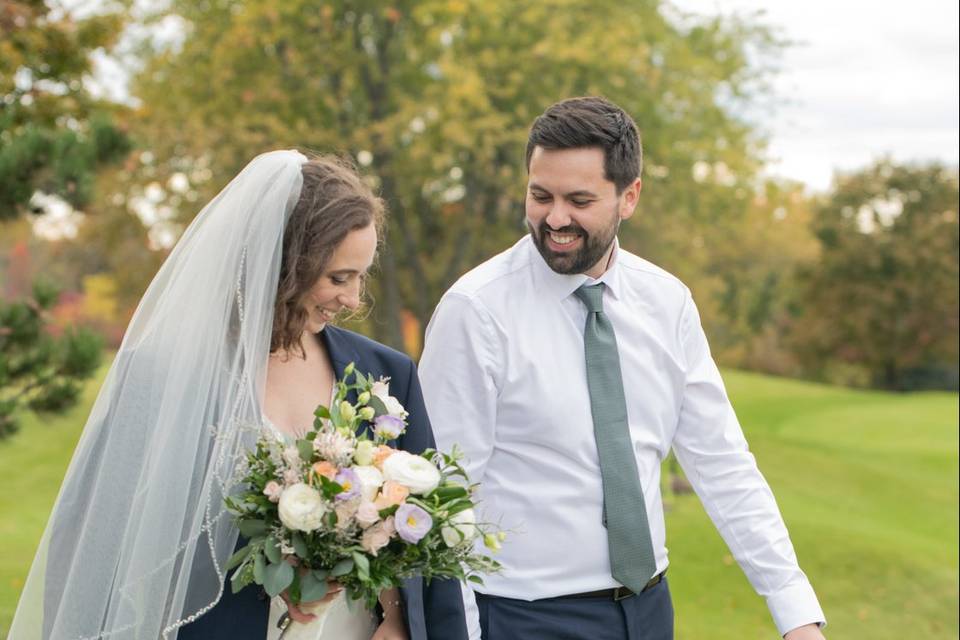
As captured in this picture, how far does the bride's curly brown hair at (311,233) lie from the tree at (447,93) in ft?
47.7

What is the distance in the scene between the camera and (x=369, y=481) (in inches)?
112

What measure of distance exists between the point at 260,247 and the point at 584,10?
18873mm

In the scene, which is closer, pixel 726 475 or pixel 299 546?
pixel 299 546

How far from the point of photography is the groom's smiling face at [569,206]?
358 cm

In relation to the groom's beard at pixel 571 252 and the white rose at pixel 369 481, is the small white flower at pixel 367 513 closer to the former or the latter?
the white rose at pixel 369 481

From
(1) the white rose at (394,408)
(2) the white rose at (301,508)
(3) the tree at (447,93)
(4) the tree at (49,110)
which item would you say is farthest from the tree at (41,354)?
(3) the tree at (447,93)

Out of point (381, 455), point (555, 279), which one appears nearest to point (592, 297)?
point (555, 279)

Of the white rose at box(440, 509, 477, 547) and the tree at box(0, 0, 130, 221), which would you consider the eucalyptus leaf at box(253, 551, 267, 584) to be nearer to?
the white rose at box(440, 509, 477, 547)

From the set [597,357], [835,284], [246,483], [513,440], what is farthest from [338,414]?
[835,284]

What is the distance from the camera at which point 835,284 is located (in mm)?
32188

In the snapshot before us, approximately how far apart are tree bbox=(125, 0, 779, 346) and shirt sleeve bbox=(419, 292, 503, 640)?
14312 mm

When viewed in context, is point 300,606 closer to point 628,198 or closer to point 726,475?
point 726,475

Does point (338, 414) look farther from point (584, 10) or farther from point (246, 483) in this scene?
point (584, 10)

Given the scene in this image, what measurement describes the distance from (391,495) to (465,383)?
77cm
